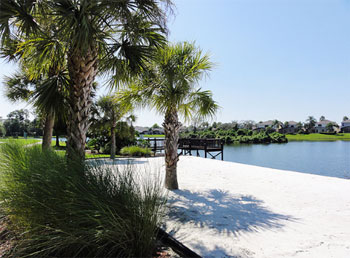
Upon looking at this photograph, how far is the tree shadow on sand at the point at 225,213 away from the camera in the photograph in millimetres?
3889

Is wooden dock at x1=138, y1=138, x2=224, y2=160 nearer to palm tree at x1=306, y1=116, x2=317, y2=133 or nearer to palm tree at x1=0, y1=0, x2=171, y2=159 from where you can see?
palm tree at x1=0, y1=0, x2=171, y2=159

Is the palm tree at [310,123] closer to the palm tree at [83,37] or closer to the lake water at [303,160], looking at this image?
the lake water at [303,160]

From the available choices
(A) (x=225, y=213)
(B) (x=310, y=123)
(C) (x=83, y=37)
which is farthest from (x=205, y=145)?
(B) (x=310, y=123)

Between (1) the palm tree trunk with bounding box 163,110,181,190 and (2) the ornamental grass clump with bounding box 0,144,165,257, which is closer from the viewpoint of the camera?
(2) the ornamental grass clump with bounding box 0,144,165,257

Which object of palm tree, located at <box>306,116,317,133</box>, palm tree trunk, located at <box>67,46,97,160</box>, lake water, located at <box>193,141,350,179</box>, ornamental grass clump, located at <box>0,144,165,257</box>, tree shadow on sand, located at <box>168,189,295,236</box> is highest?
palm tree, located at <box>306,116,317,133</box>

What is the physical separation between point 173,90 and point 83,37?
2626mm

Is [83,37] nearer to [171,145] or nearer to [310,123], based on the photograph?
[171,145]

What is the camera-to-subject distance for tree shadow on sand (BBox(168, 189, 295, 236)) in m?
3.89

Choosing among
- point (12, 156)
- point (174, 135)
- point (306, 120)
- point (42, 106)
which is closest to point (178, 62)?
point (174, 135)

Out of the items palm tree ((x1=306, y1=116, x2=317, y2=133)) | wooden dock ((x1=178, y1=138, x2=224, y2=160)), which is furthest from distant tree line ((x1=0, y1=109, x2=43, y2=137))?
palm tree ((x1=306, y1=116, x2=317, y2=133))

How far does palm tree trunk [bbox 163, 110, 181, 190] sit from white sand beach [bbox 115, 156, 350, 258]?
1.64 ft

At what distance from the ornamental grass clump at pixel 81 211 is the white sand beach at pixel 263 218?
645 mm

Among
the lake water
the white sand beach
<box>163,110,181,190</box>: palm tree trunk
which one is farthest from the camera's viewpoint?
the lake water

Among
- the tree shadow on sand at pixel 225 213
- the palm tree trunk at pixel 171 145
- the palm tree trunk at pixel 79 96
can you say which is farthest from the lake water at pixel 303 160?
the palm tree trunk at pixel 79 96
